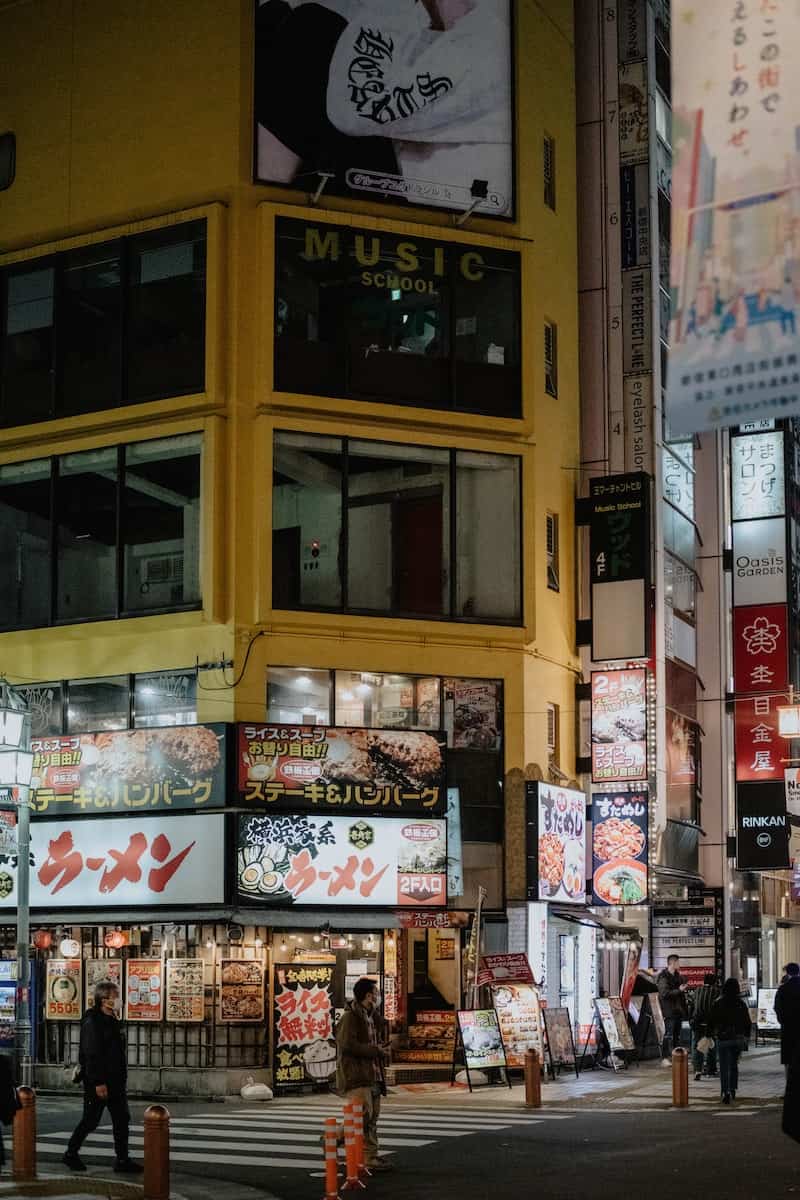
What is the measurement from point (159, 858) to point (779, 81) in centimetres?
2340

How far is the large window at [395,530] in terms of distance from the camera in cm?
3159

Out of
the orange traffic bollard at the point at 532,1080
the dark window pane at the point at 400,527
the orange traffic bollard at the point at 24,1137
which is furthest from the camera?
the dark window pane at the point at 400,527

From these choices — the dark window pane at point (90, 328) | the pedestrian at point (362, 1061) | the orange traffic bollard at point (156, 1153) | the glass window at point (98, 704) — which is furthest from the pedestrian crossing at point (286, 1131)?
the dark window pane at point (90, 328)

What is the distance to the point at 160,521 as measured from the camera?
3188cm

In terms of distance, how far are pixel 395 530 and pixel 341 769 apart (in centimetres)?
510

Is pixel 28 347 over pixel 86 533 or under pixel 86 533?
over

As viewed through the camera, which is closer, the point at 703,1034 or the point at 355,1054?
the point at 355,1054

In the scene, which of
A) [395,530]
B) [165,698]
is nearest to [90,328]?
[395,530]

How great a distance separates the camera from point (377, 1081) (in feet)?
59.8

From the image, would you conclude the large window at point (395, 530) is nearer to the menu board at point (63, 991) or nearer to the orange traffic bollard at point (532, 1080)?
the menu board at point (63, 991)

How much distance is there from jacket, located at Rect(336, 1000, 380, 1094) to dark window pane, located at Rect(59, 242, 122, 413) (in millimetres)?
17218

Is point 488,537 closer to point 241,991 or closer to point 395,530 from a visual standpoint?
point 395,530

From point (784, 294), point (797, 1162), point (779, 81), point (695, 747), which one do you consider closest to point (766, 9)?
point (779, 81)

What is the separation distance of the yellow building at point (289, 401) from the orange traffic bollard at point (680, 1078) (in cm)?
769
